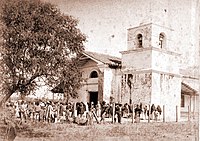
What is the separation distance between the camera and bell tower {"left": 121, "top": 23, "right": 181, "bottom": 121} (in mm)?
1995

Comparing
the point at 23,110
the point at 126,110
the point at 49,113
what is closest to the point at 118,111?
the point at 126,110

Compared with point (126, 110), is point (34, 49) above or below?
above

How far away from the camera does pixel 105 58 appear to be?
6.63 feet

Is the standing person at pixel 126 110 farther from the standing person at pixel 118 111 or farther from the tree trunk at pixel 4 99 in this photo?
the tree trunk at pixel 4 99

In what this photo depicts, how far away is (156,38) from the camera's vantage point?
1993 millimetres

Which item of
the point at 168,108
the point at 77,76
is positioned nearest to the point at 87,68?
the point at 77,76

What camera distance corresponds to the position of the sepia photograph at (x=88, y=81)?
2002 mm

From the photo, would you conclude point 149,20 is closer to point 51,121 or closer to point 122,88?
point 122,88

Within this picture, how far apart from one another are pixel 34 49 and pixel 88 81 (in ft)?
0.78

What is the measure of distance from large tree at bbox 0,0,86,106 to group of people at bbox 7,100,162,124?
0.06 metres

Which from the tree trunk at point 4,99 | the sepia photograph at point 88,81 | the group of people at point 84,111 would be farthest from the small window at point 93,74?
the tree trunk at point 4,99

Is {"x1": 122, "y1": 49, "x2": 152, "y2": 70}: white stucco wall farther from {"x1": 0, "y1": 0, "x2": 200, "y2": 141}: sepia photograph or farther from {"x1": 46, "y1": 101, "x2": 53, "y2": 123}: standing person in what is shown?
{"x1": 46, "y1": 101, "x2": 53, "y2": 123}: standing person

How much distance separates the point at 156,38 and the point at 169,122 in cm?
32

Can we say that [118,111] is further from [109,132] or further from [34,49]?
[34,49]
